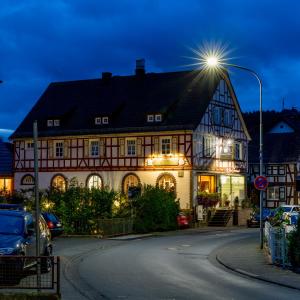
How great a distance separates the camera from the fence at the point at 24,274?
43.9 ft

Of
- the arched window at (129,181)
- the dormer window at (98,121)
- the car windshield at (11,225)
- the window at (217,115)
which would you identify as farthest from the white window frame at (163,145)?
the car windshield at (11,225)

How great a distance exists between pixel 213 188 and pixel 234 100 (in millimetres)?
8184

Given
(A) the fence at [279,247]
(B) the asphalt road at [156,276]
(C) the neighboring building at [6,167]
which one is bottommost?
(B) the asphalt road at [156,276]

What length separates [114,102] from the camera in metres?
64.1

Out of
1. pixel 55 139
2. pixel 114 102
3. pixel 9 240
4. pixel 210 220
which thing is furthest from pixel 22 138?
pixel 9 240

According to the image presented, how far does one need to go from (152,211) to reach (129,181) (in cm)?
1367

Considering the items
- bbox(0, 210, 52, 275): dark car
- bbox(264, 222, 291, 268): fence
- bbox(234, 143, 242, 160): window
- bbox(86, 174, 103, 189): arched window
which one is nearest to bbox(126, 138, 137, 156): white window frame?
bbox(86, 174, 103, 189): arched window

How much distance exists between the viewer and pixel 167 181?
2267 inches

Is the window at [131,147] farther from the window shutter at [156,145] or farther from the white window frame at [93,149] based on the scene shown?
the white window frame at [93,149]

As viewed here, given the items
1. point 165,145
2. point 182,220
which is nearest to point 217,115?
point 165,145

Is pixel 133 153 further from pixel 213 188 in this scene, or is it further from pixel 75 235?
pixel 75 235

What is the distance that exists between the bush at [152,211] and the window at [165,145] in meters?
9.89

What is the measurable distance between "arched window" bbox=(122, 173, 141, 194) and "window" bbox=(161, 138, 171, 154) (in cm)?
308

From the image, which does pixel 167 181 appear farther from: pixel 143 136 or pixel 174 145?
pixel 143 136
